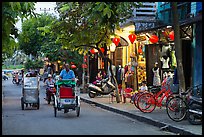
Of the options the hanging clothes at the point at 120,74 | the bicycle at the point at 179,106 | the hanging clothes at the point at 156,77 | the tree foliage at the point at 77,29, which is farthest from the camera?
the hanging clothes at the point at 120,74

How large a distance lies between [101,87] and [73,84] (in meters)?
8.27

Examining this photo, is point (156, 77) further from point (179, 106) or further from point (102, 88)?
point (179, 106)

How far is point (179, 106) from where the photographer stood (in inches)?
517

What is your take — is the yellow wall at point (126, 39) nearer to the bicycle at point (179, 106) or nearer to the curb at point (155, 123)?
the curb at point (155, 123)

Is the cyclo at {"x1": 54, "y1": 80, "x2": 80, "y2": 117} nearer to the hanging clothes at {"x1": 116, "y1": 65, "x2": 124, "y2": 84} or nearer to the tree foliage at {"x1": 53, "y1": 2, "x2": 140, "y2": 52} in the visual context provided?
the tree foliage at {"x1": 53, "y1": 2, "x2": 140, "y2": 52}

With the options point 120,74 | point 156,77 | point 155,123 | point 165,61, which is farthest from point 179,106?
point 120,74

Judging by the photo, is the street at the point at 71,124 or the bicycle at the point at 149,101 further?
the bicycle at the point at 149,101

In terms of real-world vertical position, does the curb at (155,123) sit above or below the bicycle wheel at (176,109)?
below

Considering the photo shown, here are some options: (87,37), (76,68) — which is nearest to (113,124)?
(87,37)

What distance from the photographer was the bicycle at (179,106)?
1302 cm

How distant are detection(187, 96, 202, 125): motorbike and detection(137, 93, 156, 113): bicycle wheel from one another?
3.39m

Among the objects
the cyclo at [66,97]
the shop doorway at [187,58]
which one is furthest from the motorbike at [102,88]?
the cyclo at [66,97]

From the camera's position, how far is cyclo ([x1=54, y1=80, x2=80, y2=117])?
50.1ft

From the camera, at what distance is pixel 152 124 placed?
→ 1341 cm
